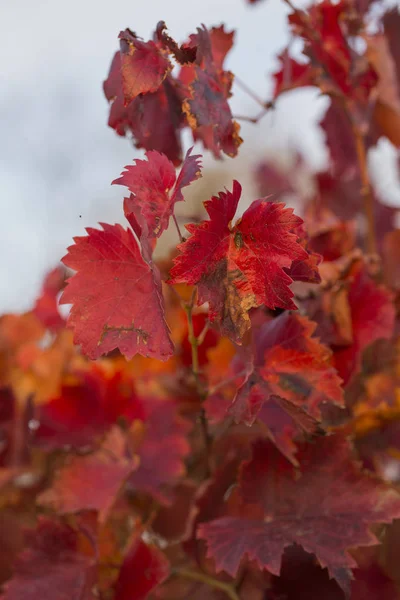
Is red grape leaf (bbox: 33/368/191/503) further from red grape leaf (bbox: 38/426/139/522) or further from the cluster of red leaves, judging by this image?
the cluster of red leaves

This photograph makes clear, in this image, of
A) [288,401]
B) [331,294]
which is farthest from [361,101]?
[288,401]

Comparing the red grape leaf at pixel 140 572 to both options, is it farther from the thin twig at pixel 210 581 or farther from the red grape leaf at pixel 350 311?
the red grape leaf at pixel 350 311

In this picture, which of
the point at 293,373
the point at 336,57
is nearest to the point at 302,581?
the point at 293,373

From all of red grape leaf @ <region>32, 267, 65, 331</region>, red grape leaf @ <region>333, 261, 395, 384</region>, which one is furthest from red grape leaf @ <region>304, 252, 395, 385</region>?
red grape leaf @ <region>32, 267, 65, 331</region>

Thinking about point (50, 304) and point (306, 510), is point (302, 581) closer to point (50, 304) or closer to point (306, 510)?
point (306, 510)

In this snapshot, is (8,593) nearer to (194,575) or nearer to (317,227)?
(194,575)

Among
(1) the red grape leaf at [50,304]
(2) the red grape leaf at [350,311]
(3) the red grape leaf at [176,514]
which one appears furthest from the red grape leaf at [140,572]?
(1) the red grape leaf at [50,304]
